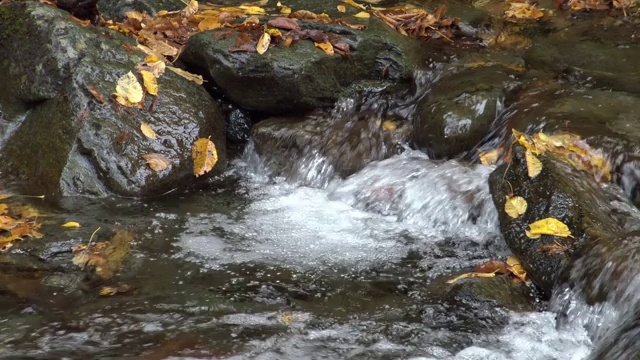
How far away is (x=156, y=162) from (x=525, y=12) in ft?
15.1

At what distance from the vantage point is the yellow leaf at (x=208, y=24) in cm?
679

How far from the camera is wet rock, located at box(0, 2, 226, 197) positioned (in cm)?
540

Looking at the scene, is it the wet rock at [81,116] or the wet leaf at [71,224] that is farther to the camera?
the wet rock at [81,116]

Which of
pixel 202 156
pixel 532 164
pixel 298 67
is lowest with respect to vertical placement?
pixel 202 156

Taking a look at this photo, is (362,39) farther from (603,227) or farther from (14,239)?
(14,239)

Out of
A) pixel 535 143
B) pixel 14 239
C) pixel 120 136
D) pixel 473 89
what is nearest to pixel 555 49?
pixel 473 89

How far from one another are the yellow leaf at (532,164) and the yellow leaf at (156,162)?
2671 millimetres

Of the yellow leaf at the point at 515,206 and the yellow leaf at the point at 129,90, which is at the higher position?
the yellow leaf at the point at 129,90

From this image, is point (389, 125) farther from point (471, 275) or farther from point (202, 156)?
point (471, 275)

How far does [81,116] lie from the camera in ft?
18.0

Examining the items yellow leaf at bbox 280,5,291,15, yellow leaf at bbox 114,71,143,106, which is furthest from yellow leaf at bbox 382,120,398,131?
yellow leaf at bbox 114,71,143,106

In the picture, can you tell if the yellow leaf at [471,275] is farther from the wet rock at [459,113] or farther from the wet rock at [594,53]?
the wet rock at [594,53]

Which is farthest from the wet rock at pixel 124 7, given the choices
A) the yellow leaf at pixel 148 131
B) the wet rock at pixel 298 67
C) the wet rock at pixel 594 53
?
the wet rock at pixel 594 53

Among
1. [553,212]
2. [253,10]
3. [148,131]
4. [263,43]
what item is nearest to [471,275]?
[553,212]
